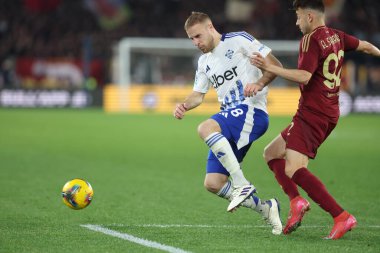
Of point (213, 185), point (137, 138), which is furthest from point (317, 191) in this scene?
point (137, 138)

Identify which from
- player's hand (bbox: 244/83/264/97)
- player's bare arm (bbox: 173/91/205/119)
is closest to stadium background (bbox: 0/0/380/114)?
player's bare arm (bbox: 173/91/205/119)

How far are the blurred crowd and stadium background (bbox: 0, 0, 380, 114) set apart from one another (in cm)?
→ 4

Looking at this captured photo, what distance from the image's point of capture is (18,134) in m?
20.5

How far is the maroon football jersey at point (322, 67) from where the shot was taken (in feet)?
22.9

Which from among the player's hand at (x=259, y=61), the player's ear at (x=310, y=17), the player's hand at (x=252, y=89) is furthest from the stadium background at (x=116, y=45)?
the player's hand at (x=259, y=61)

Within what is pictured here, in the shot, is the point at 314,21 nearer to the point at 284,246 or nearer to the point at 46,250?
the point at 284,246

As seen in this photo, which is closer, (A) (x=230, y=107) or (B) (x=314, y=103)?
(B) (x=314, y=103)

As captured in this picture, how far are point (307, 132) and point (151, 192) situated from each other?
3930mm

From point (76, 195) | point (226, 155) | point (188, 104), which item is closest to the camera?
point (226, 155)

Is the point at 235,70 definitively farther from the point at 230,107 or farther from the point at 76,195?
the point at 76,195

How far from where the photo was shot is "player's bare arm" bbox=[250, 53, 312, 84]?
271 inches

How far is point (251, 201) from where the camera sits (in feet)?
24.3

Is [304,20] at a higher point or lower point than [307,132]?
higher

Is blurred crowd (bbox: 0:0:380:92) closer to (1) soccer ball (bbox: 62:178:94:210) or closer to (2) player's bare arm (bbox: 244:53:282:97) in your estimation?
(1) soccer ball (bbox: 62:178:94:210)
